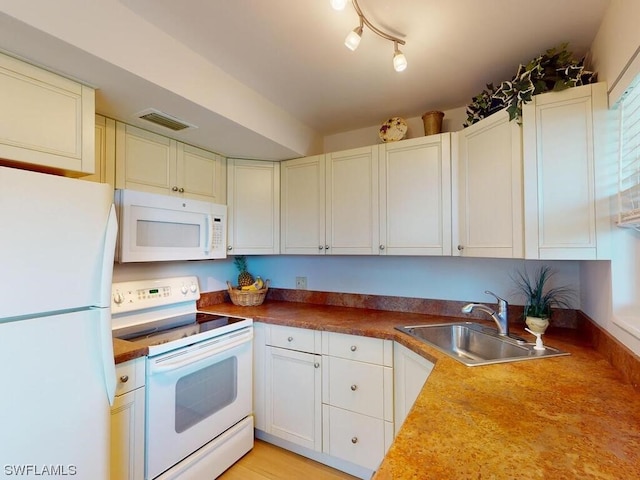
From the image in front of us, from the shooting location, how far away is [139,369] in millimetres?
1503

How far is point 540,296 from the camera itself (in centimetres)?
176

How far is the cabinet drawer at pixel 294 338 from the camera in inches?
78.3

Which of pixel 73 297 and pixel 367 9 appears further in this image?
pixel 367 9

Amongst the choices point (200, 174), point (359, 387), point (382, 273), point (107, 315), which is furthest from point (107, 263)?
point (382, 273)

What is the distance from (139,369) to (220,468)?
33.7 inches

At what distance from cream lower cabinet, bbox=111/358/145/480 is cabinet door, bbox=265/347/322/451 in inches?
32.4

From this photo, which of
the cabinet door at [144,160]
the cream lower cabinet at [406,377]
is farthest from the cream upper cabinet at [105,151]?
the cream lower cabinet at [406,377]

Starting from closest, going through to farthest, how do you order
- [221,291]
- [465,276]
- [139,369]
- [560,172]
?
[560,172] → [139,369] → [465,276] → [221,291]

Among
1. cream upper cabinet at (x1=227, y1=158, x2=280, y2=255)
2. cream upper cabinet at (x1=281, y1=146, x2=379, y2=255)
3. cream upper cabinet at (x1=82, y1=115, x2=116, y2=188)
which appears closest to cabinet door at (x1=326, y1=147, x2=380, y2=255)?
cream upper cabinet at (x1=281, y1=146, x2=379, y2=255)

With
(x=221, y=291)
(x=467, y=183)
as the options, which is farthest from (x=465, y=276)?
(x=221, y=291)

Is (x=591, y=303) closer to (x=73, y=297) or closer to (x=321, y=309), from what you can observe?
(x=321, y=309)

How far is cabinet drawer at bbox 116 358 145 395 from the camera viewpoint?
141cm

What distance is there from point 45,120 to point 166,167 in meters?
0.77

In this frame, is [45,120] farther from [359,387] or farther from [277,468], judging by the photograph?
[277,468]
